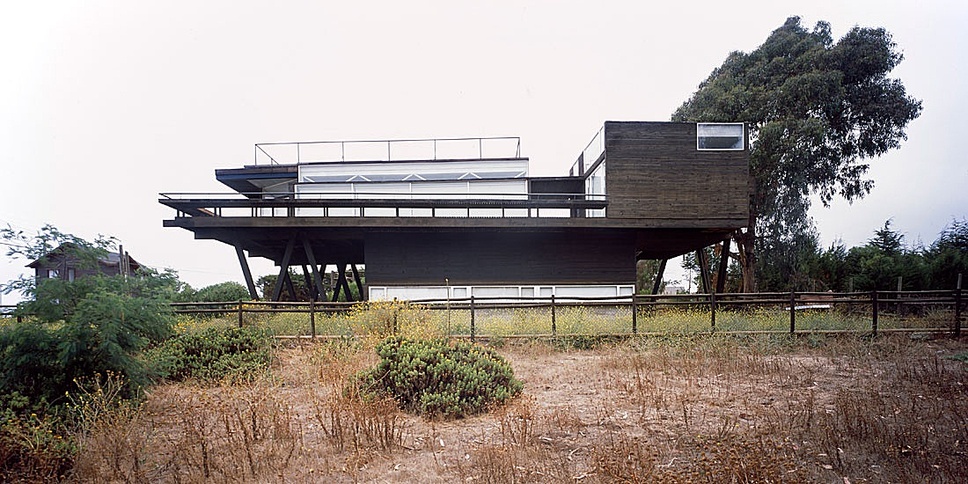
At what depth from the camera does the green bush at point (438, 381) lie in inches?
301

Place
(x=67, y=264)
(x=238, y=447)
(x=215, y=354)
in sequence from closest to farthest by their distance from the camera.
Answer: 1. (x=238, y=447)
2. (x=67, y=264)
3. (x=215, y=354)

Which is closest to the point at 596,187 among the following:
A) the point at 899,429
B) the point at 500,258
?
the point at 500,258

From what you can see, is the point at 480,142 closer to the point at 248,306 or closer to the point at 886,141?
the point at 248,306

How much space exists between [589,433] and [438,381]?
250 cm

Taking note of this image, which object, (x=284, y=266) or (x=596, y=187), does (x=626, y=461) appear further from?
(x=284, y=266)

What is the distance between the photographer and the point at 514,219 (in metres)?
18.4

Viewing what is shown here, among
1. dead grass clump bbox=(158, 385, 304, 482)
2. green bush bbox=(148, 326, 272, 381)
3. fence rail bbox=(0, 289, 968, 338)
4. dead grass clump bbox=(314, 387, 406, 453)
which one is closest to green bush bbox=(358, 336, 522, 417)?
dead grass clump bbox=(314, 387, 406, 453)

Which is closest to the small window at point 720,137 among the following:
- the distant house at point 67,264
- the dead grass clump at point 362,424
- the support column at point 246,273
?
the dead grass clump at point 362,424

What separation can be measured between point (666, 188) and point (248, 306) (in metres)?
13.9

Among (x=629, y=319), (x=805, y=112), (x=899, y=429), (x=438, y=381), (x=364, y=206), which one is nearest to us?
(x=899, y=429)

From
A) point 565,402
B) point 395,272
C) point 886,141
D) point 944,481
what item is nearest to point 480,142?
point 395,272

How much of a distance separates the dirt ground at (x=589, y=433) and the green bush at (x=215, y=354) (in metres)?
0.50

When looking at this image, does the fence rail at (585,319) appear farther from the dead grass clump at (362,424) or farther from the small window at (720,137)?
the small window at (720,137)

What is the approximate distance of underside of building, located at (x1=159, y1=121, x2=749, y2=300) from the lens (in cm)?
1831
